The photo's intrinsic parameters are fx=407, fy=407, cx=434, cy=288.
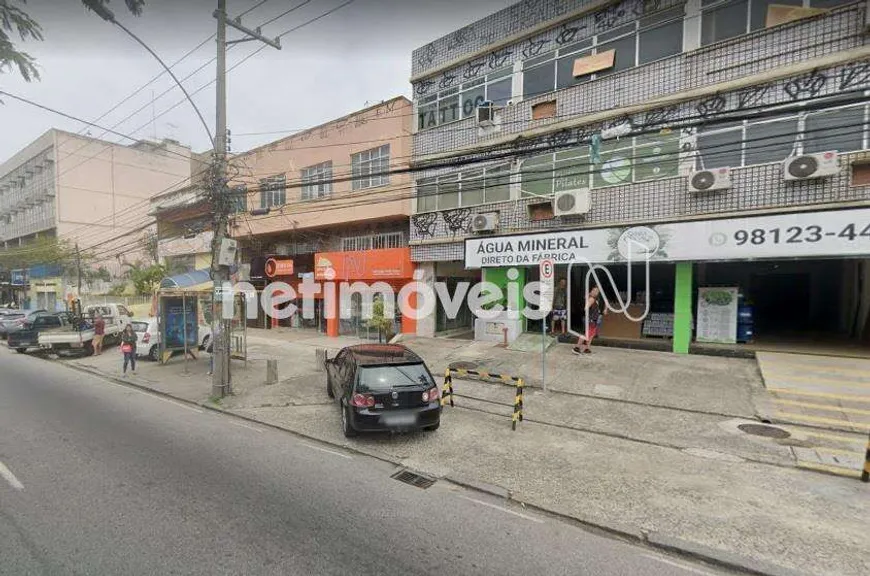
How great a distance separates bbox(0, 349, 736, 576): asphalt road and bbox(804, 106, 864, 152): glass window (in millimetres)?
10536

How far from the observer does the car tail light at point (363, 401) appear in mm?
6531

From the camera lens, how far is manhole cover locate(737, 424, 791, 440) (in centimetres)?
670

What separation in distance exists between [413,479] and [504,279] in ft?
32.3

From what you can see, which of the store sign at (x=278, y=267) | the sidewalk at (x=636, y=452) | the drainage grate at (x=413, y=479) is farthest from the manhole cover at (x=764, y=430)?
the store sign at (x=278, y=267)

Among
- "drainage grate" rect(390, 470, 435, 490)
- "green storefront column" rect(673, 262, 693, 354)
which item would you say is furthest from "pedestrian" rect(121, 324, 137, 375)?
"green storefront column" rect(673, 262, 693, 354)

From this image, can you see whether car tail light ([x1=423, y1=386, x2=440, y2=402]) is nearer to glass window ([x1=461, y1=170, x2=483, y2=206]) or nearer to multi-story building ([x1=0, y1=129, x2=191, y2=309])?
glass window ([x1=461, y1=170, x2=483, y2=206])

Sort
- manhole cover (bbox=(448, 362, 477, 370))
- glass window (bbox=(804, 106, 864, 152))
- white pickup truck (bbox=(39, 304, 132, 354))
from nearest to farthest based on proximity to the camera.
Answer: glass window (bbox=(804, 106, 864, 152)) → manhole cover (bbox=(448, 362, 477, 370)) → white pickup truck (bbox=(39, 304, 132, 354))

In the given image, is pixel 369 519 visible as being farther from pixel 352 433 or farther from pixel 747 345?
pixel 747 345

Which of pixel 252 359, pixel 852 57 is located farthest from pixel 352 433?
pixel 852 57

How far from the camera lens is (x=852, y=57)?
9.05m

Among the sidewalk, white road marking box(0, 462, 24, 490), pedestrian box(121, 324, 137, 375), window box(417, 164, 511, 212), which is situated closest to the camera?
the sidewalk

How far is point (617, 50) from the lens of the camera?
12.0 m

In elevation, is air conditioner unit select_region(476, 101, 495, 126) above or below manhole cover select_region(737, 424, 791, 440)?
above

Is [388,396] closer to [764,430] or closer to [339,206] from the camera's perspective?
[764,430]
